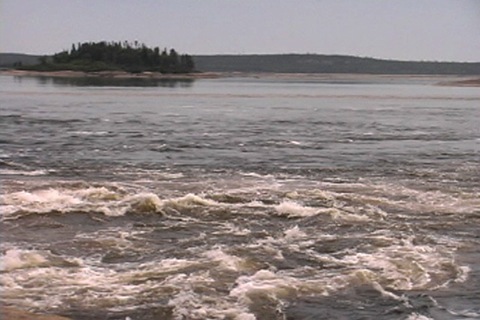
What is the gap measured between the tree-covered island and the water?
12318 cm

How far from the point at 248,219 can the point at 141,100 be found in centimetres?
4412

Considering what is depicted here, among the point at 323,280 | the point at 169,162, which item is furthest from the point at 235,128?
the point at 323,280

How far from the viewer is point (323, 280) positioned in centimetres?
1043

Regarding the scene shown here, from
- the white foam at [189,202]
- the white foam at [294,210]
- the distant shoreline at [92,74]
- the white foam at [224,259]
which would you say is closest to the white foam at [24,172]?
the white foam at [189,202]

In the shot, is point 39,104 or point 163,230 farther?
point 39,104

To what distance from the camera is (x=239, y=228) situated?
13.5 m

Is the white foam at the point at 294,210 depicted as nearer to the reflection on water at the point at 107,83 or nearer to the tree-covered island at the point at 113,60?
the reflection on water at the point at 107,83

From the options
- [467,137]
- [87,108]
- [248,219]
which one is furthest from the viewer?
[87,108]

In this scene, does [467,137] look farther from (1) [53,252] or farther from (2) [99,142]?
(1) [53,252]

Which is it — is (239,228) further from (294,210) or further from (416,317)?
(416,317)

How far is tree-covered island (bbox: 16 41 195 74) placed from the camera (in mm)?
149500

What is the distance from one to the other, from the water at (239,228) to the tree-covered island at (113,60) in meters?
123

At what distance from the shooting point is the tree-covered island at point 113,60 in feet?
490

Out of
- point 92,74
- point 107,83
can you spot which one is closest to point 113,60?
point 92,74
